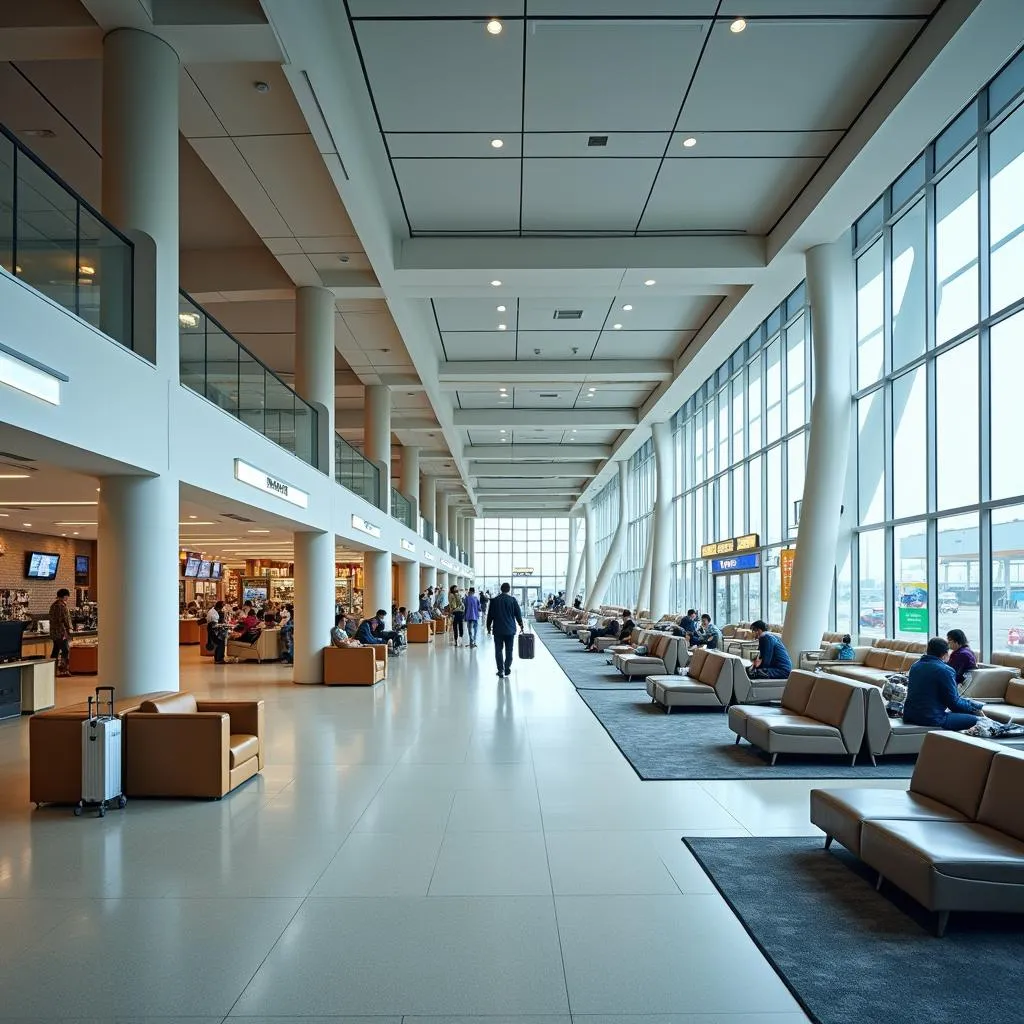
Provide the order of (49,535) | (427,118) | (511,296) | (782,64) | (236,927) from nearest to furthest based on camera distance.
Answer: (236,927)
(782,64)
(427,118)
(511,296)
(49,535)

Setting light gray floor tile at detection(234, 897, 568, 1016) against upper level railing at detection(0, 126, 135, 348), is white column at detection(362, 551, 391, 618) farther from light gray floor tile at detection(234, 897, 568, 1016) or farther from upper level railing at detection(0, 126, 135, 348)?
light gray floor tile at detection(234, 897, 568, 1016)

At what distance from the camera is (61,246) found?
6.65 meters

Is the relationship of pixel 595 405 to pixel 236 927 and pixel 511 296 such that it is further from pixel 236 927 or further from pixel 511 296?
pixel 236 927

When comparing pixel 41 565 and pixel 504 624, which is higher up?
pixel 41 565

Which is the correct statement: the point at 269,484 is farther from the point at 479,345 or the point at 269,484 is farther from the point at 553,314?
the point at 479,345

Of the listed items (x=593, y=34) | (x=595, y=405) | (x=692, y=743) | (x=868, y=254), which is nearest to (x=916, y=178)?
(x=868, y=254)

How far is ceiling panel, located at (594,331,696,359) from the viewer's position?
19.6 metres

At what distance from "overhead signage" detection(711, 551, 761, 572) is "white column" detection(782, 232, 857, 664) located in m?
6.14

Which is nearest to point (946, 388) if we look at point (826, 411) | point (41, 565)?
point (826, 411)

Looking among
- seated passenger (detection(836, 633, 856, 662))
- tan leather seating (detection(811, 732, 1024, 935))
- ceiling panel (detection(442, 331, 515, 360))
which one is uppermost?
ceiling panel (detection(442, 331, 515, 360))

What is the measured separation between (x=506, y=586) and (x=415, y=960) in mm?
13048

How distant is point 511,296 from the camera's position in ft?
52.4

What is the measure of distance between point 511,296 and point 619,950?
13534mm

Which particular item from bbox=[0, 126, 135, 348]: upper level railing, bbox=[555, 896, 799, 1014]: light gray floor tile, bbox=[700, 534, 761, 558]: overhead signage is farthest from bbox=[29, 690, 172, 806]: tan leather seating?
bbox=[700, 534, 761, 558]: overhead signage
